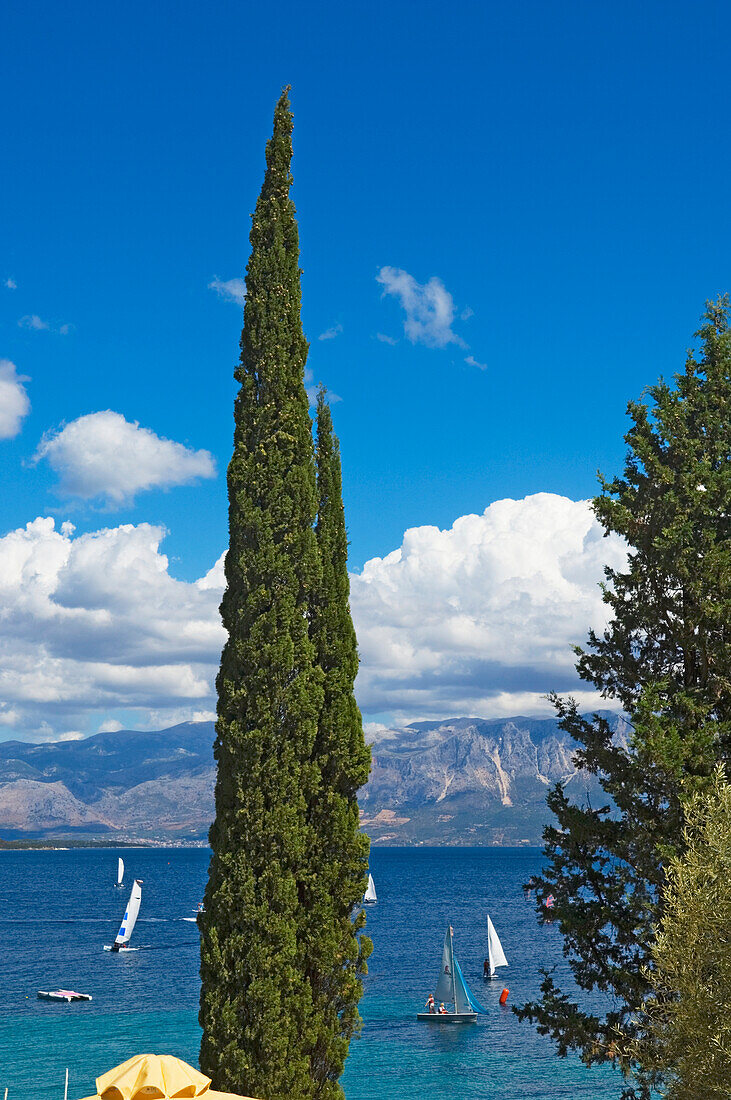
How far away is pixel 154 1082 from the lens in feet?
34.5

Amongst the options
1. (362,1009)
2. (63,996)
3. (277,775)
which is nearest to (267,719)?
(277,775)

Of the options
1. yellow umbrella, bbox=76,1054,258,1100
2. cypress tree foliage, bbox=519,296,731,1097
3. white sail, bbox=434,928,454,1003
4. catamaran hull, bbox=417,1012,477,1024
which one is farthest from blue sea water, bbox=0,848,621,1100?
yellow umbrella, bbox=76,1054,258,1100

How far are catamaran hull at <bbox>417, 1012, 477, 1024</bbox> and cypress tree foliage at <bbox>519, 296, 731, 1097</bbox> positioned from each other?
33.8 metres

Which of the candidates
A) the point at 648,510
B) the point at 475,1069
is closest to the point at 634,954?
the point at 648,510

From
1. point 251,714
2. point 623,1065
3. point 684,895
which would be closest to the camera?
point 684,895

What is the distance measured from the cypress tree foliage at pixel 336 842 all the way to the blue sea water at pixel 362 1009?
72.6 ft

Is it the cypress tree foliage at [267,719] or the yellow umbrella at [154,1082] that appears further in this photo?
the cypress tree foliage at [267,719]

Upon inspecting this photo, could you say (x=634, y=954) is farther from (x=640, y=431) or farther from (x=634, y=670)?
(x=640, y=431)

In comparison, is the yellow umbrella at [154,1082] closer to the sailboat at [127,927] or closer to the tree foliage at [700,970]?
the tree foliage at [700,970]

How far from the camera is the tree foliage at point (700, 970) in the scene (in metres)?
11.6

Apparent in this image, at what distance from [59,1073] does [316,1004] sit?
27195 millimetres

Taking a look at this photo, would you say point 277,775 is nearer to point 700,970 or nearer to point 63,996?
point 700,970

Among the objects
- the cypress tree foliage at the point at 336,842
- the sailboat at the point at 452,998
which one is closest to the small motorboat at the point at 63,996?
the sailboat at the point at 452,998

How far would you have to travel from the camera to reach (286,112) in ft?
59.7
